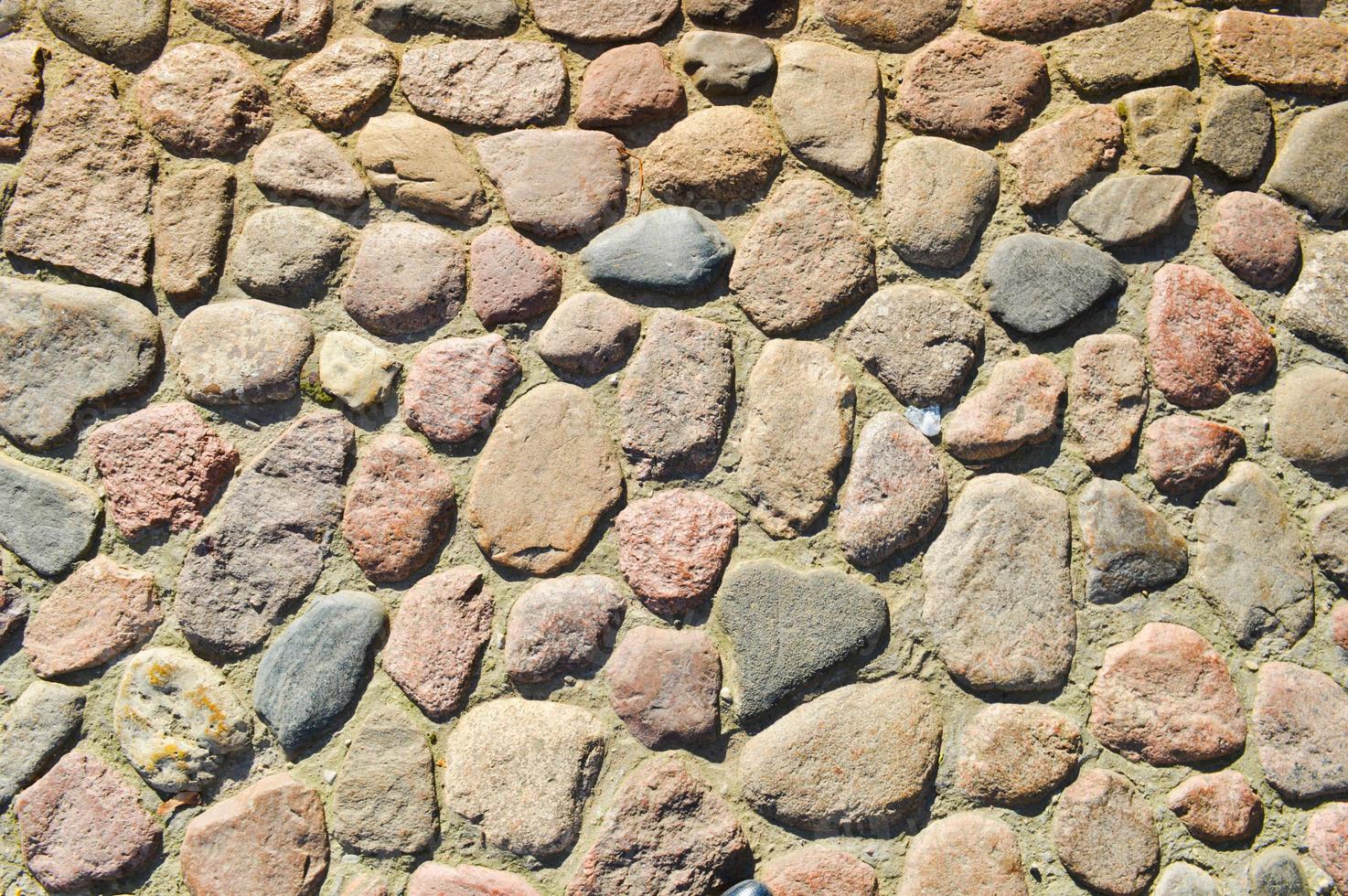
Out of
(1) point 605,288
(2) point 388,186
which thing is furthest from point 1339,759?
(2) point 388,186

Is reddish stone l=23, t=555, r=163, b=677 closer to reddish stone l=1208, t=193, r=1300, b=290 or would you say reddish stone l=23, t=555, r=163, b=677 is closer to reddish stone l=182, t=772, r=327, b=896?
reddish stone l=182, t=772, r=327, b=896

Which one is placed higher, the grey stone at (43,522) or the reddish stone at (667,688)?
the grey stone at (43,522)

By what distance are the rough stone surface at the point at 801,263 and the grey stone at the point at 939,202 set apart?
0.19 ft

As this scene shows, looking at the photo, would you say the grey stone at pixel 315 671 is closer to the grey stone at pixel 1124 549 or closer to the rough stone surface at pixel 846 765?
the rough stone surface at pixel 846 765

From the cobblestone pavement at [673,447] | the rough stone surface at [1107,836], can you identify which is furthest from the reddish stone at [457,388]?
the rough stone surface at [1107,836]

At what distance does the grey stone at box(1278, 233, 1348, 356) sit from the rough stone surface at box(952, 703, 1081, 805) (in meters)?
0.62

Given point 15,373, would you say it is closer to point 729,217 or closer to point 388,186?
point 388,186

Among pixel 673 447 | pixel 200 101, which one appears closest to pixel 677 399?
pixel 673 447

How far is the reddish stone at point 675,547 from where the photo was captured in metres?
1.21

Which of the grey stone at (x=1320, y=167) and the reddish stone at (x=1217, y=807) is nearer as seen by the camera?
the reddish stone at (x=1217, y=807)

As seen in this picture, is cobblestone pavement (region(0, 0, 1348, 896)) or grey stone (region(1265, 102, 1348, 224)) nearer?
cobblestone pavement (region(0, 0, 1348, 896))

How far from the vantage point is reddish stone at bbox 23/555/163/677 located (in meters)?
1.21

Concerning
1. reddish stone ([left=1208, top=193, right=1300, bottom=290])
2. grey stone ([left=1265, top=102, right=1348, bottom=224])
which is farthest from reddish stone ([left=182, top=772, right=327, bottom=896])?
grey stone ([left=1265, top=102, right=1348, bottom=224])

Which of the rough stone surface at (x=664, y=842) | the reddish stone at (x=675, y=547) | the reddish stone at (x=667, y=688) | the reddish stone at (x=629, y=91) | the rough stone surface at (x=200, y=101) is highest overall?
the rough stone surface at (x=200, y=101)
